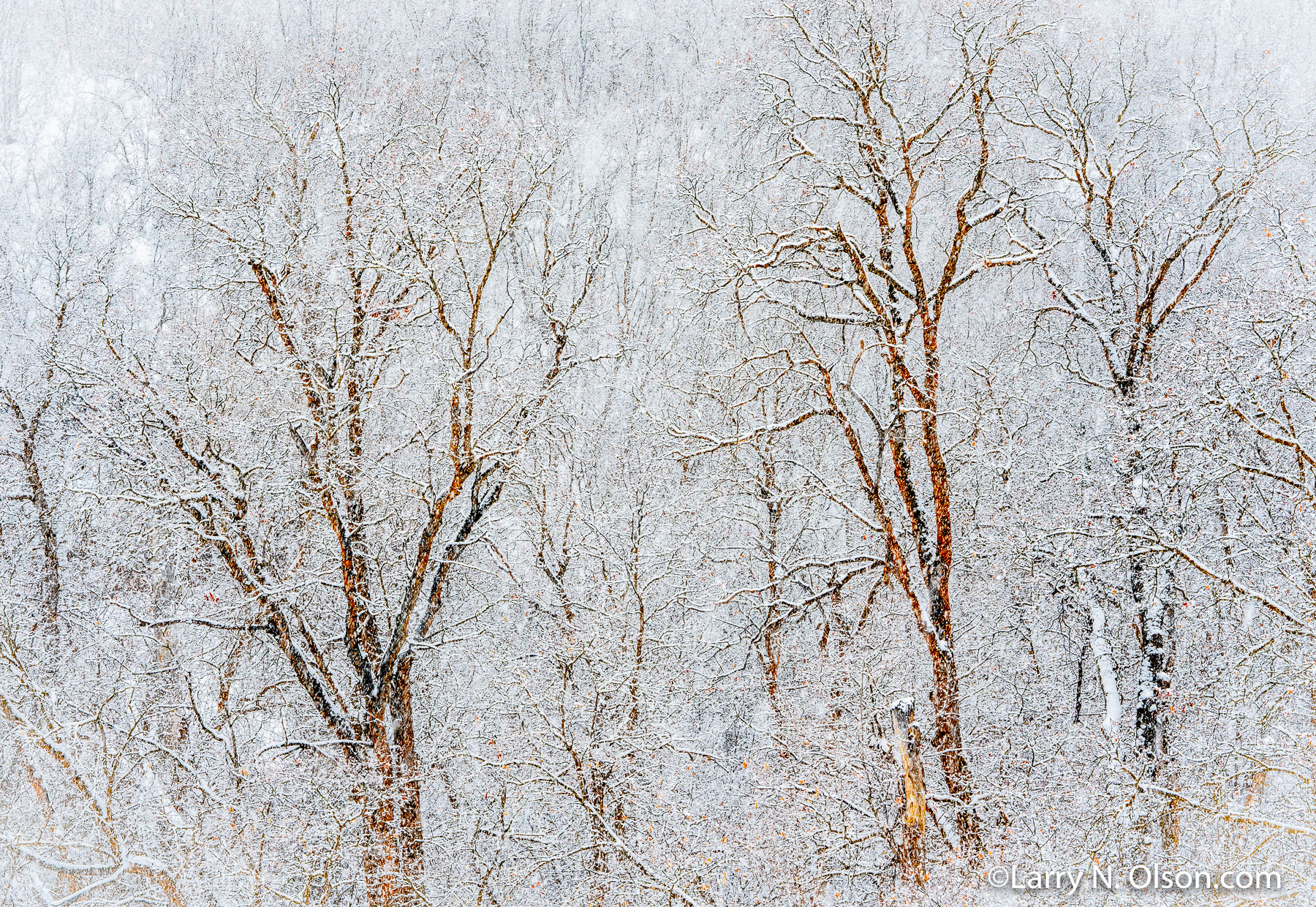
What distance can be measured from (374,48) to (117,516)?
87.3 ft

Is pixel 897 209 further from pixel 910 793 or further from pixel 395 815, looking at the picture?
pixel 395 815

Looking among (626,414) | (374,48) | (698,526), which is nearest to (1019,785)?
(698,526)

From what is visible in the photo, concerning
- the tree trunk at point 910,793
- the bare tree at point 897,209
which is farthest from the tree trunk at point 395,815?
the bare tree at point 897,209

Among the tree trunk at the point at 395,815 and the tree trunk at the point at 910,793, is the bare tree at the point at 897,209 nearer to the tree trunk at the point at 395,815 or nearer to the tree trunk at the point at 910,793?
the tree trunk at the point at 910,793

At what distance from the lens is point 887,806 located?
37.0 ft

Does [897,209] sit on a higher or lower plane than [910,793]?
higher

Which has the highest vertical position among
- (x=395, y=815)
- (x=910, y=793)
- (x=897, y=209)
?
(x=897, y=209)

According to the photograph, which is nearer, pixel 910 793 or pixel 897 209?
pixel 910 793

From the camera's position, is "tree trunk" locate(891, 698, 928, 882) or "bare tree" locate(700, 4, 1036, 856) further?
"bare tree" locate(700, 4, 1036, 856)

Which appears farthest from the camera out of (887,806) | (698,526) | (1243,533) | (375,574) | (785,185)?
(698,526)

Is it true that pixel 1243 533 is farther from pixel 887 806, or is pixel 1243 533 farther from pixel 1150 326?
pixel 887 806

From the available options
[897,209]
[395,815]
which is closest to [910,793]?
[897,209]

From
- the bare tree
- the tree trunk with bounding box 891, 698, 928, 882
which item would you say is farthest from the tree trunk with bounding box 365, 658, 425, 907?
the bare tree

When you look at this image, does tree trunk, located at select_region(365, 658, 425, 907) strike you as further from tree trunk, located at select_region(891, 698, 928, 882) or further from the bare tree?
the bare tree
